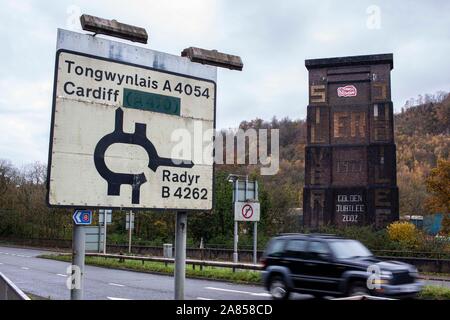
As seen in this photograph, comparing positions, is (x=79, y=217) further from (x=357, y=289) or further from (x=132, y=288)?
(x=132, y=288)

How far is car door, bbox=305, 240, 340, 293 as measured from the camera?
1319cm

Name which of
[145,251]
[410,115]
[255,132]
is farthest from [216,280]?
[410,115]

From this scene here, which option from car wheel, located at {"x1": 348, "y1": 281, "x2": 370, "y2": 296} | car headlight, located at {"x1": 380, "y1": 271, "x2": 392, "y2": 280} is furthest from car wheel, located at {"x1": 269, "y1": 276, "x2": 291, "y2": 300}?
car headlight, located at {"x1": 380, "y1": 271, "x2": 392, "y2": 280}

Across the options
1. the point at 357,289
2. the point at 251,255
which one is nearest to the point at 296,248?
the point at 357,289

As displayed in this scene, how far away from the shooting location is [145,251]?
41.2 metres

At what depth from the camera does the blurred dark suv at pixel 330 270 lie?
40.8ft

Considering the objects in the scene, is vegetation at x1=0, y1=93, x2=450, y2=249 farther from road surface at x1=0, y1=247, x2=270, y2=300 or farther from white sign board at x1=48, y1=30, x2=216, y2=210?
white sign board at x1=48, y1=30, x2=216, y2=210

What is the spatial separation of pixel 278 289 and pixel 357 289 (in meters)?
2.54

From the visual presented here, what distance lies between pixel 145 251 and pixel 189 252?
521 centimetres

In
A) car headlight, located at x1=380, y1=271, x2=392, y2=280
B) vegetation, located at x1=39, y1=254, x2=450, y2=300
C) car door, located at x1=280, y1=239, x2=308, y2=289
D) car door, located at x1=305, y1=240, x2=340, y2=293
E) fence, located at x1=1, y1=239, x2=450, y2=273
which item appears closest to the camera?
car headlight, located at x1=380, y1=271, x2=392, y2=280

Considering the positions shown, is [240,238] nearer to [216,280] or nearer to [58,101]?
[216,280]

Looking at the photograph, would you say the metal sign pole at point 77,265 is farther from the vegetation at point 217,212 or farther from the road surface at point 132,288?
the vegetation at point 217,212

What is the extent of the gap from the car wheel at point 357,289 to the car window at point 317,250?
115cm

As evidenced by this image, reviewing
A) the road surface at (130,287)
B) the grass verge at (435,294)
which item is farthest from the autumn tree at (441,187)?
the grass verge at (435,294)
